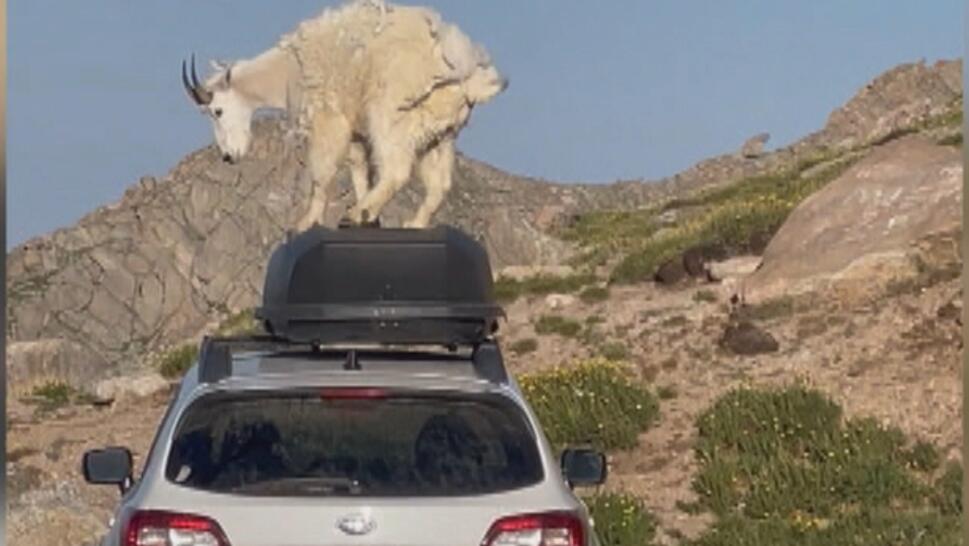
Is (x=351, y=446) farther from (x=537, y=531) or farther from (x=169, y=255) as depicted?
(x=169, y=255)

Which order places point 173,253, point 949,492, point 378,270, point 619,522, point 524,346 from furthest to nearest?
point 173,253, point 524,346, point 949,492, point 619,522, point 378,270

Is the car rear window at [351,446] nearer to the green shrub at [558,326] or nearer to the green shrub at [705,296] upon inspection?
the green shrub at [558,326]

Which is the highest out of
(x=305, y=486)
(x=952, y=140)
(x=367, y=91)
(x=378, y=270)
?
(x=367, y=91)

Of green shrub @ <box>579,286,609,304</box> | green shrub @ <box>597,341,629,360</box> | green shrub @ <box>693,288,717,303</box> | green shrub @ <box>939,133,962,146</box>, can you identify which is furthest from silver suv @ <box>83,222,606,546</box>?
green shrub @ <box>939,133,962,146</box>

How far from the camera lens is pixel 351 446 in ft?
24.7

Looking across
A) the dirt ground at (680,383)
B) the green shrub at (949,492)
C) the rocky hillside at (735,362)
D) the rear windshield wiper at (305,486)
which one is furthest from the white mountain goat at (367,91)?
the rear windshield wiper at (305,486)

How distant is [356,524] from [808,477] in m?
8.88

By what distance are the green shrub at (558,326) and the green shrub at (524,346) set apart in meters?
0.31

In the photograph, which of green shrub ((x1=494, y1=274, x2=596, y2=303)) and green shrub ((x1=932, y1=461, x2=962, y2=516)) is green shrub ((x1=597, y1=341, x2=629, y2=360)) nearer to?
green shrub ((x1=494, y1=274, x2=596, y2=303))

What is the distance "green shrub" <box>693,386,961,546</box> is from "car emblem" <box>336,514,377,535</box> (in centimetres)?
702

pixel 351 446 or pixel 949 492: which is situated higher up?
pixel 351 446

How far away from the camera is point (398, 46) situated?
1853 cm

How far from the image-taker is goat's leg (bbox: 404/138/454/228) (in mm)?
18719

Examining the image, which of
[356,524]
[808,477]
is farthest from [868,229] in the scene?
→ [356,524]
